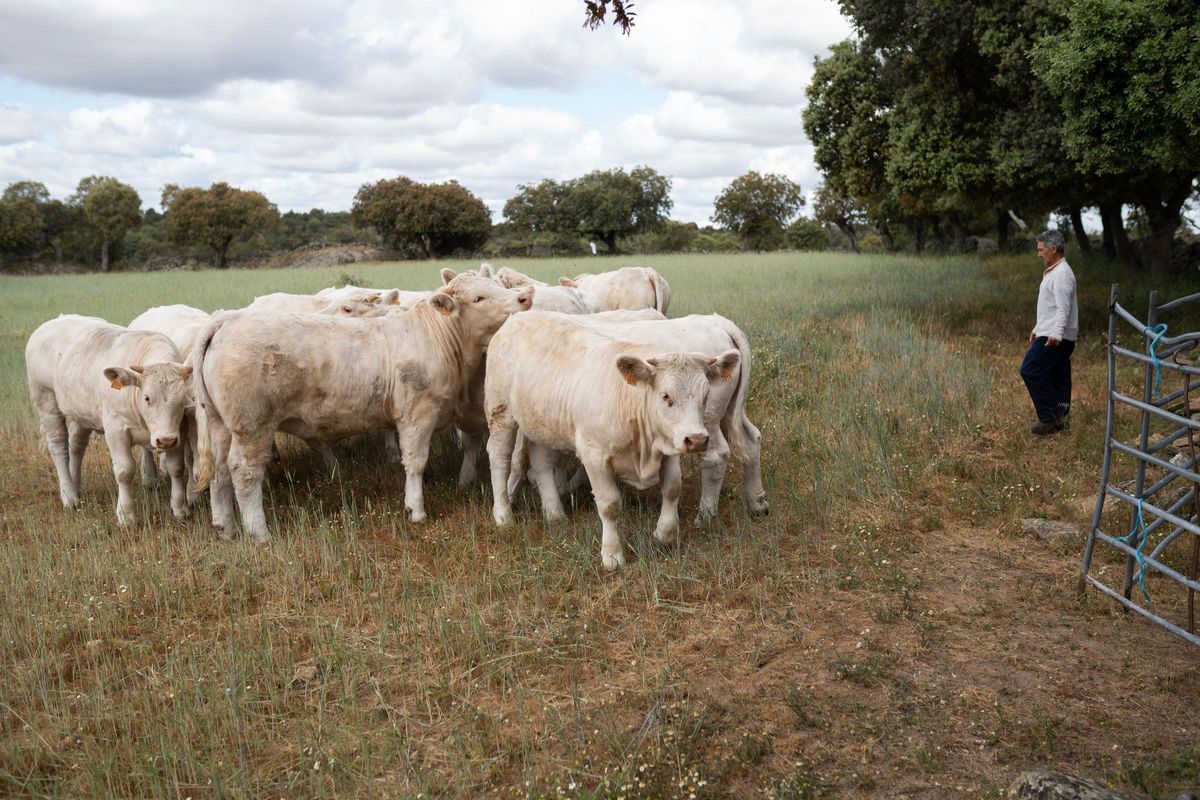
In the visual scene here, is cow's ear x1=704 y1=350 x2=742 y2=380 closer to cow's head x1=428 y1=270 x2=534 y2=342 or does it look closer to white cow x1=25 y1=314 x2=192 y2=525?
cow's head x1=428 y1=270 x2=534 y2=342

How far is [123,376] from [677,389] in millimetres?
5015

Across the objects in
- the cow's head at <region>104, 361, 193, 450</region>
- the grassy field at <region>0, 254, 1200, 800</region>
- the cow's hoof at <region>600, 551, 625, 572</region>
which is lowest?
the grassy field at <region>0, 254, 1200, 800</region>

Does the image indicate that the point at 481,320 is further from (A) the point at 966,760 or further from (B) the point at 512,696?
(A) the point at 966,760

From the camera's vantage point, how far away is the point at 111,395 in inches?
320

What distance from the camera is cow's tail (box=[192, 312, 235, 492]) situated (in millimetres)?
7504

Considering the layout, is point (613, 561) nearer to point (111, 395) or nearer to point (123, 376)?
point (123, 376)

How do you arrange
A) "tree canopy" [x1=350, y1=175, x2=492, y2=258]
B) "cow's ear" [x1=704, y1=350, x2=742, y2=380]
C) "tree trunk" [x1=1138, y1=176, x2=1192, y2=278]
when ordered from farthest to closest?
"tree canopy" [x1=350, y1=175, x2=492, y2=258], "tree trunk" [x1=1138, y1=176, x2=1192, y2=278], "cow's ear" [x1=704, y1=350, x2=742, y2=380]

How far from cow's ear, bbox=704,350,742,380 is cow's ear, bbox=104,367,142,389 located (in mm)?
5091

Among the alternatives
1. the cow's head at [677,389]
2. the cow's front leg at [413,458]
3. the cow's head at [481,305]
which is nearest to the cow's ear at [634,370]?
the cow's head at [677,389]

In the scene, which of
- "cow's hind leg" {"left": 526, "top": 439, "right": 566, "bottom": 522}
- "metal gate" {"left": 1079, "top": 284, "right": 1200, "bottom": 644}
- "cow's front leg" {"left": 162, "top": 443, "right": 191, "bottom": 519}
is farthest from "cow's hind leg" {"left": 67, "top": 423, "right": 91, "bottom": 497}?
"metal gate" {"left": 1079, "top": 284, "right": 1200, "bottom": 644}

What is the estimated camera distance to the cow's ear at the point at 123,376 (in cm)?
766

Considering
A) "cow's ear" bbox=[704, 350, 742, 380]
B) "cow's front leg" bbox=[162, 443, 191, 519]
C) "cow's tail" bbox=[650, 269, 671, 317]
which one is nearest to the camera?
"cow's ear" bbox=[704, 350, 742, 380]

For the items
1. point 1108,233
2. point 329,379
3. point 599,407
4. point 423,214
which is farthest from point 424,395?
point 423,214

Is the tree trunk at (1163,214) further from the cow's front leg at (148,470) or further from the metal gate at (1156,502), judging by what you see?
the cow's front leg at (148,470)
